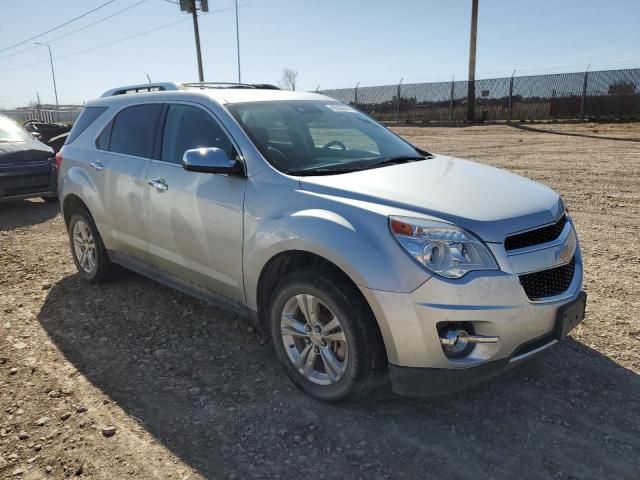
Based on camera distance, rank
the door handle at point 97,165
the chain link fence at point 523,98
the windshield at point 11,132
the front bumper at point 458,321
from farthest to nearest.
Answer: the chain link fence at point 523,98 < the windshield at point 11,132 < the door handle at point 97,165 < the front bumper at point 458,321

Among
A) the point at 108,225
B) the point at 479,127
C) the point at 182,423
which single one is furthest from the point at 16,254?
the point at 479,127

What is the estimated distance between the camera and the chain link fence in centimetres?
2367

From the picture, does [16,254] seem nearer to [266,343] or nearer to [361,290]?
[266,343]

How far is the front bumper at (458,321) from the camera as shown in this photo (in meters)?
2.60

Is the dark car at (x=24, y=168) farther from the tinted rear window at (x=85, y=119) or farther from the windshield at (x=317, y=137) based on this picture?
the windshield at (x=317, y=137)

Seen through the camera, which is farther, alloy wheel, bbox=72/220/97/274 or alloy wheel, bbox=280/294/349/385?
alloy wheel, bbox=72/220/97/274

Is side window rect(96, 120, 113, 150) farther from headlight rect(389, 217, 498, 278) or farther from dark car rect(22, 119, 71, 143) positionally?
dark car rect(22, 119, 71, 143)

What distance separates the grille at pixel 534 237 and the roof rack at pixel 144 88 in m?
2.97

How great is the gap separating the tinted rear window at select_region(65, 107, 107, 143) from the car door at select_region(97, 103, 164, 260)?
30 cm

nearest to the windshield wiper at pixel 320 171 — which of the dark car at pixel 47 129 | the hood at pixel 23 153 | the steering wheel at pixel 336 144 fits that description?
the steering wheel at pixel 336 144

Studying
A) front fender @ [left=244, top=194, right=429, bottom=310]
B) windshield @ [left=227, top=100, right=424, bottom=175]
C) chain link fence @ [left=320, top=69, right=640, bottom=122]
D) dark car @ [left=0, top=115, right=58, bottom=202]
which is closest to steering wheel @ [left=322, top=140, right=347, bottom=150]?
windshield @ [left=227, top=100, right=424, bottom=175]

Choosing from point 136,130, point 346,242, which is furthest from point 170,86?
point 346,242

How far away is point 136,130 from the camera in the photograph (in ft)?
14.8

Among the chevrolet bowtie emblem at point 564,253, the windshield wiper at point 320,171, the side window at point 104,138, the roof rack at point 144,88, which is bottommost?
the chevrolet bowtie emblem at point 564,253
